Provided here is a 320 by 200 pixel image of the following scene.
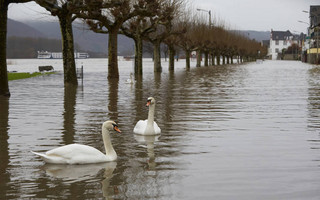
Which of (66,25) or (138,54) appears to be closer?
(66,25)

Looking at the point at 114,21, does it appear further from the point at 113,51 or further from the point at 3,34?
the point at 3,34

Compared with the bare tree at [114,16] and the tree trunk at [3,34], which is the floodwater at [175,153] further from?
the bare tree at [114,16]

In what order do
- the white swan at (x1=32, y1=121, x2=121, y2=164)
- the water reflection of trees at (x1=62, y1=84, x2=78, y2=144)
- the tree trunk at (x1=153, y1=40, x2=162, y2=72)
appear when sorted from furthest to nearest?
the tree trunk at (x1=153, y1=40, x2=162, y2=72), the water reflection of trees at (x1=62, y1=84, x2=78, y2=144), the white swan at (x1=32, y1=121, x2=121, y2=164)

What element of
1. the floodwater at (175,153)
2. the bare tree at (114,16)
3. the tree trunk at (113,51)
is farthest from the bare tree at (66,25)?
the floodwater at (175,153)

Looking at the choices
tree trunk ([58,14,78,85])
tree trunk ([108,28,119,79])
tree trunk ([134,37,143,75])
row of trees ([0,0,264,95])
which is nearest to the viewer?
row of trees ([0,0,264,95])

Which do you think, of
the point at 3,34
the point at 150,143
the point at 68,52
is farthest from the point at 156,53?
the point at 150,143

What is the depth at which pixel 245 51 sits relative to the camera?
17600 centimetres

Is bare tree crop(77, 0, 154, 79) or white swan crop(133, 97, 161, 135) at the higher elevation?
bare tree crop(77, 0, 154, 79)

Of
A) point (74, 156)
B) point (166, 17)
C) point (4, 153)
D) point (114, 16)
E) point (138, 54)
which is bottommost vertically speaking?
point (4, 153)

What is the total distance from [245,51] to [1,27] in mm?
156529

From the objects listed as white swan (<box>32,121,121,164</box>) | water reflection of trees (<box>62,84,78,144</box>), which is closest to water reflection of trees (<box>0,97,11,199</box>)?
white swan (<box>32,121,121,164</box>)

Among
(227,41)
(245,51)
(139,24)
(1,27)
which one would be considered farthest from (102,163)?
(245,51)

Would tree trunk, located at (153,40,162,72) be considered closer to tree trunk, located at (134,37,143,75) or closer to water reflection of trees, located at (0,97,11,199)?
tree trunk, located at (134,37,143,75)

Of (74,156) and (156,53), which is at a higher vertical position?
(156,53)
